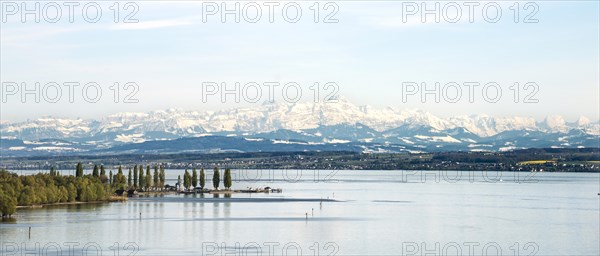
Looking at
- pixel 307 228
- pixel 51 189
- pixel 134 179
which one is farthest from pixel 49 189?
pixel 307 228

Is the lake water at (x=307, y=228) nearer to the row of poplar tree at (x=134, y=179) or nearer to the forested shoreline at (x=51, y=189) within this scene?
the forested shoreline at (x=51, y=189)

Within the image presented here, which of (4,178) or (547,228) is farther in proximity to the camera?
(4,178)

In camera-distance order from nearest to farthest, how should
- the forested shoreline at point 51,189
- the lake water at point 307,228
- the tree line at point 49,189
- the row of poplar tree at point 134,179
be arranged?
the lake water at point 307,228
the tree line at point 49,189
the forested shoreline at point 51,189
the row of poplar tree at point 134,179

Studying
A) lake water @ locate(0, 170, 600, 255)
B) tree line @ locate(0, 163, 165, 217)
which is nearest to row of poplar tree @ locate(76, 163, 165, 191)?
tree line @ locate(0, 163, 165, 217)

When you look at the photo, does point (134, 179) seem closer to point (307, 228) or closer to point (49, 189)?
point (49, 189)

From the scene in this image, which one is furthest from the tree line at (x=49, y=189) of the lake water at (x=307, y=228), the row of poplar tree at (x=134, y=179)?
the lake water at (x=307, y=228)

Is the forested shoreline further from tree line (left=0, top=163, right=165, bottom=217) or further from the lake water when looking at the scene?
the lake water

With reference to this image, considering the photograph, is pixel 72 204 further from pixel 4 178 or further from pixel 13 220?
pixel 13 220

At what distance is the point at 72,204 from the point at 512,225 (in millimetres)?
52779

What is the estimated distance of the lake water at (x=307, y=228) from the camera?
79.5m

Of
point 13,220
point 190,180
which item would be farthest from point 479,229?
point 190,180

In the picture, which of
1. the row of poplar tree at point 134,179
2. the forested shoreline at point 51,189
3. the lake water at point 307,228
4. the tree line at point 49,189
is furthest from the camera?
the row of poplar tree at point 134,179

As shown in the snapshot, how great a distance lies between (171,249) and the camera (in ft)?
254

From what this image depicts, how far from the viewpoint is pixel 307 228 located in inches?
3792
